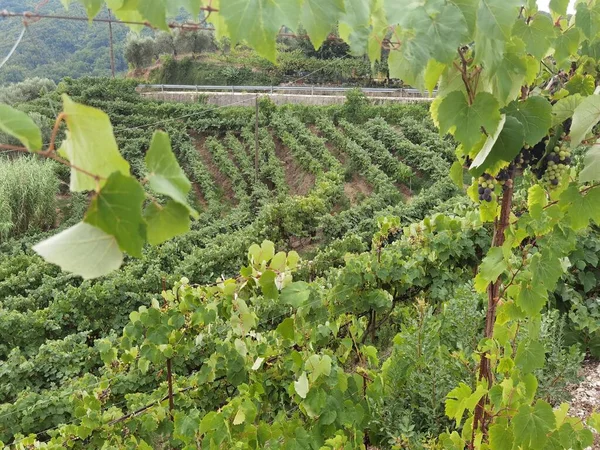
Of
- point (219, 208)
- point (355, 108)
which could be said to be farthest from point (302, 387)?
point (355, 108)

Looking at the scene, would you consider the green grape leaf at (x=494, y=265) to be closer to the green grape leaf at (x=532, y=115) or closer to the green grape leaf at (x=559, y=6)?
the green grape leaf at (x=532, y=115)

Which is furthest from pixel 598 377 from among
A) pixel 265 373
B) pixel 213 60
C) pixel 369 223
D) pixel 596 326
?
pixel 213 60

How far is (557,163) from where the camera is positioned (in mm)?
1303

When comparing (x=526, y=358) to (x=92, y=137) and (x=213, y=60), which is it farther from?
(x=213, y=60)

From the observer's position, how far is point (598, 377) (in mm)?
2822

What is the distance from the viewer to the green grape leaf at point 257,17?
641 mm

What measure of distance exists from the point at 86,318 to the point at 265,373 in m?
5.40

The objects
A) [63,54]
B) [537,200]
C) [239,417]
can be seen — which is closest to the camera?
[537,200]

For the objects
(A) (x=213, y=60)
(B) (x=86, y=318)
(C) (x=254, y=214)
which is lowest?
(C) (x=254, y=214)

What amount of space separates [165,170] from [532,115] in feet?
2.93

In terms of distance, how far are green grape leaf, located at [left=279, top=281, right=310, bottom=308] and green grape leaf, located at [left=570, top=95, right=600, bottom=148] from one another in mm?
825

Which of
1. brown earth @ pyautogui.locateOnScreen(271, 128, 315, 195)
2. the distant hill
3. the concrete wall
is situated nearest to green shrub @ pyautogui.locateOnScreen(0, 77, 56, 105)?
the distant hill

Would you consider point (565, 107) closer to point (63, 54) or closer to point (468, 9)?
point (468, 9)

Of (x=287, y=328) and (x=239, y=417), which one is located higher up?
(x=287, y=328)
